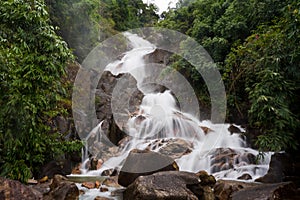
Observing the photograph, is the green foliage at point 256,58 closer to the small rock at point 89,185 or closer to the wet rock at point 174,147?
the wet rock at point 174,147

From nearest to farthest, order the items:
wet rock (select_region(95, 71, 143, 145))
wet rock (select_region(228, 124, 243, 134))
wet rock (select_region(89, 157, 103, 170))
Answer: wet rock (select_region(89, 157, 103, 170)) < wet rock (select_region(228, 124, 243, 134)) < wet rock (select_region(95, 71, 143, 145))

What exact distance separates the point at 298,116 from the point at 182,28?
13.8 m

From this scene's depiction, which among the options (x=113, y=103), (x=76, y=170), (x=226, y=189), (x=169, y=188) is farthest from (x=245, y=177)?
(x=113, y=103)

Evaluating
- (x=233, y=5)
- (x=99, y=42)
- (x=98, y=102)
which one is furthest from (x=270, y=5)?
(x=99, y=42)

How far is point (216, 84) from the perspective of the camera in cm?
1209

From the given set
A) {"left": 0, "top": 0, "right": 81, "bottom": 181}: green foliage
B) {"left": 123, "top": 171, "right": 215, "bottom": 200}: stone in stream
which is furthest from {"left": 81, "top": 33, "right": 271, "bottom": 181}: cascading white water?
{"left": 0, "top": 0, "right": 81, "bottom": 181}: green foliage

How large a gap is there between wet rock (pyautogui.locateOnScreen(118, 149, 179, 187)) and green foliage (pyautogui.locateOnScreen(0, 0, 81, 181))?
2.25 metres

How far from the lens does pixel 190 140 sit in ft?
34.6

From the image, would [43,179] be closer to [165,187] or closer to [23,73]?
[23,73]

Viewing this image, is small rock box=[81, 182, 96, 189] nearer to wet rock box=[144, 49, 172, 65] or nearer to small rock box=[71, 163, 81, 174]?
small rock box=[71, 163, 81, 174]

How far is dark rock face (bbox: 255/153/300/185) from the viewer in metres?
6.65

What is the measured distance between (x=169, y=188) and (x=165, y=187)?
0.25 feet

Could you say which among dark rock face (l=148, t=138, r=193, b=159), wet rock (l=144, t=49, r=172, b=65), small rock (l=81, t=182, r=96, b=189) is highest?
wet rock (l=144, t=49, r=172, b=65)

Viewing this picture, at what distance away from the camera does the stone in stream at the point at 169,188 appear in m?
4.74
